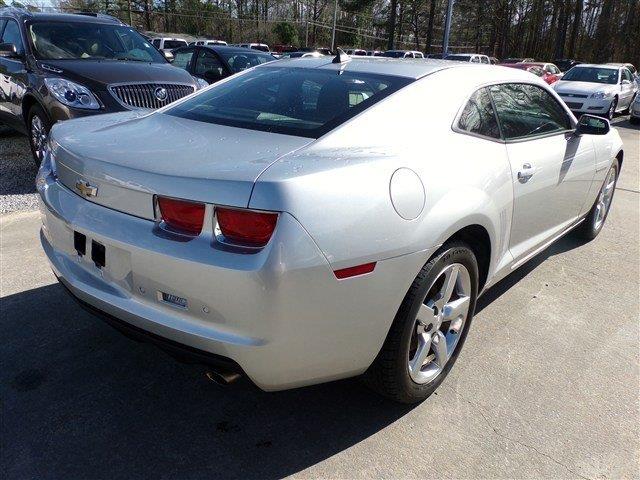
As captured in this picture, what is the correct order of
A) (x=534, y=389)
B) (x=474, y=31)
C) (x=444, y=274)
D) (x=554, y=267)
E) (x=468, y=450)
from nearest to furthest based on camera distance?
(x=468, y=450)
(x=444, y=274)
(x=534, y=389)
(x=554, y=267)
(x=474, y=31)

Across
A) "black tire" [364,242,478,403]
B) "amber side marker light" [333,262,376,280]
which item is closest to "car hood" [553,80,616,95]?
"black tire" [364,242,478,403]

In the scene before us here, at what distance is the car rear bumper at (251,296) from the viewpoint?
1796mm

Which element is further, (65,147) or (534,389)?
(534,389)

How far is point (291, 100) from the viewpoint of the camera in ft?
9.14

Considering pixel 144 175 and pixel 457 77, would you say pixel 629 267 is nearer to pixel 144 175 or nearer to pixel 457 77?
pixel 457 77

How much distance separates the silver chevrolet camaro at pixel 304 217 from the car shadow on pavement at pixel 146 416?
14.2 inches

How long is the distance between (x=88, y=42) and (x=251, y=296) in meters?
6.15

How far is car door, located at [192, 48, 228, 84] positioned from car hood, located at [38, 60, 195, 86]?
8.73 ft

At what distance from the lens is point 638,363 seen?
304 cm

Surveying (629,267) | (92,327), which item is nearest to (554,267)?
(629,267)

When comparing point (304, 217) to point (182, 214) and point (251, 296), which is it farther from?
point (182, 214)

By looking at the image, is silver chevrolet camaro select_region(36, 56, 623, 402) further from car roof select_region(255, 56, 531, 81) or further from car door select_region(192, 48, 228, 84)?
car door select_region(192, 48, 228, 84)

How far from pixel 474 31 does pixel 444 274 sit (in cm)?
6407

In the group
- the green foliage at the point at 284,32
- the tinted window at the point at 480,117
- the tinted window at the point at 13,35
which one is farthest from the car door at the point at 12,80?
the green foliage at the point at 284,32
